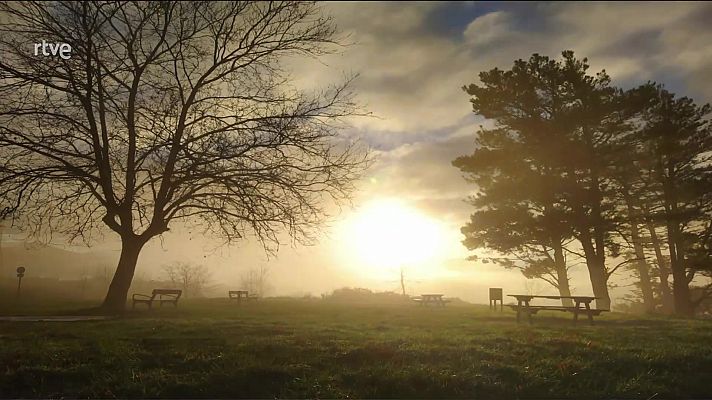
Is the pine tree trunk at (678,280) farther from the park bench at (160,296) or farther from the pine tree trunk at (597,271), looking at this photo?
the park bench at (160,296)

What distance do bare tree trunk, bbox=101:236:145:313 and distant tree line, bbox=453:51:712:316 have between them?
58.7ft

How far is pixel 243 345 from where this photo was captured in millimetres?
8844

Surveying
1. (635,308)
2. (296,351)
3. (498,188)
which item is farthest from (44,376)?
(635,308)

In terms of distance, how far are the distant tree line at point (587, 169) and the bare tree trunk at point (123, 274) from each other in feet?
58.7

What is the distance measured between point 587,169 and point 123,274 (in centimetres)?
2237

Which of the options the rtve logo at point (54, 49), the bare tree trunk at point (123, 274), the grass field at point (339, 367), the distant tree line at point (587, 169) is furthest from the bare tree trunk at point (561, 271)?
the rtve logo at point (54, 49)

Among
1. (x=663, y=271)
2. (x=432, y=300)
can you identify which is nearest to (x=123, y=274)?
(x=432, y=300)

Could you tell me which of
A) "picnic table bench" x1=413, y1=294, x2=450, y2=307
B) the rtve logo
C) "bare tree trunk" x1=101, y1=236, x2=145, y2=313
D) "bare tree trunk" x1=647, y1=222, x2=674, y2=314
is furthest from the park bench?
"bare tree trunk" x1=647, y1=222, x2=674, y2=314

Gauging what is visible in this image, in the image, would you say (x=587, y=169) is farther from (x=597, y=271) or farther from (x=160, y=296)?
(x=160, y=296)

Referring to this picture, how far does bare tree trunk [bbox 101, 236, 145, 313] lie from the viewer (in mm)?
18328

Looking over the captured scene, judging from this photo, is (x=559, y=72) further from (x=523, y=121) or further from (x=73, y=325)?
(x=73, y=325)

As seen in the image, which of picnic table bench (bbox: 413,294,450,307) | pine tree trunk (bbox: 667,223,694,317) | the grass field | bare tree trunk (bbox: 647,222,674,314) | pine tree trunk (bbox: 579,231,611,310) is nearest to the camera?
the grass field

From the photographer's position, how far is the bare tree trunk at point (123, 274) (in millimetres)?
18328

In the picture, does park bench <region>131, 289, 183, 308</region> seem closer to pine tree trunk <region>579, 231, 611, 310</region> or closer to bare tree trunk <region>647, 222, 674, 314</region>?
pine tree trunk <region>579, 231, 611, 310</region>
